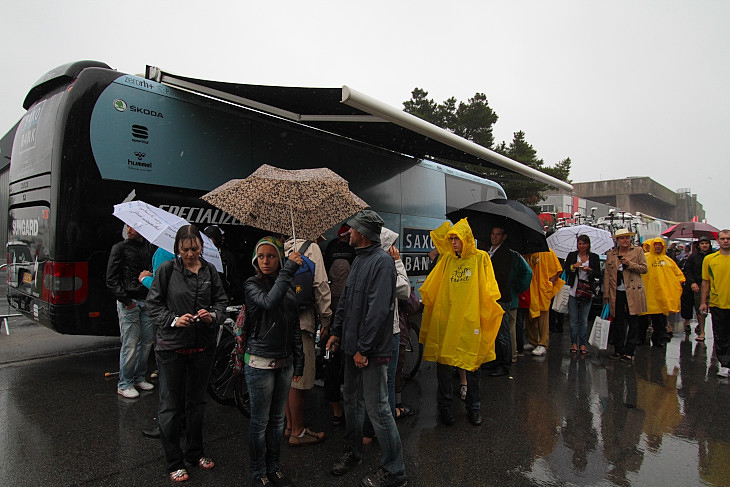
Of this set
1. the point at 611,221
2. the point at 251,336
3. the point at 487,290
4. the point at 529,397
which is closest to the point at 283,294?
the point at 251,336

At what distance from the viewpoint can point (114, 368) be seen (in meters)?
5.63

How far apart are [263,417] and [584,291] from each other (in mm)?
5653

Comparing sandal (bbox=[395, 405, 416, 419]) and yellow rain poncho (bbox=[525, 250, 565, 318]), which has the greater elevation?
yellow rain poncho (bbox=[525, 250, 565, 318])

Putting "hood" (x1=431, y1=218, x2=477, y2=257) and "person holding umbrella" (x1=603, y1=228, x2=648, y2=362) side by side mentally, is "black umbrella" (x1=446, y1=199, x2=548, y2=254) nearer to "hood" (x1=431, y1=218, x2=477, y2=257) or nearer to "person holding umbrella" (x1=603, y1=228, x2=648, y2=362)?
"hood" (x1=431, y1=218, x2=477, y2=257)

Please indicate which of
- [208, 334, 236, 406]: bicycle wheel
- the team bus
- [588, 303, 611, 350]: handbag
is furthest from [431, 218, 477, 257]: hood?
[588, 303, 611, 350]: handbag

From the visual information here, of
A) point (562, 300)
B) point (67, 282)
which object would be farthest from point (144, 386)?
point (562, 300)

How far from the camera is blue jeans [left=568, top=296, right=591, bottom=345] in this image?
6953 millimetres

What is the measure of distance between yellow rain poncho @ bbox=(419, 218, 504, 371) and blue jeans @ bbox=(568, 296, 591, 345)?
3.57m

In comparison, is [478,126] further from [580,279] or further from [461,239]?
[461,239]

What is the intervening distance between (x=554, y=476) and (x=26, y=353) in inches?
267

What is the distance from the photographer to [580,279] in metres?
6.86

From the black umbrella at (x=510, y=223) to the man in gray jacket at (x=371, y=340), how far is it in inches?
99.9

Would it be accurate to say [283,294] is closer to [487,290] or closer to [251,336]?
[251,336]

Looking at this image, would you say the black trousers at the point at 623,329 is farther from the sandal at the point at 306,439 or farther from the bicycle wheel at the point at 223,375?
the bicycle wheel at the point at 223,375
